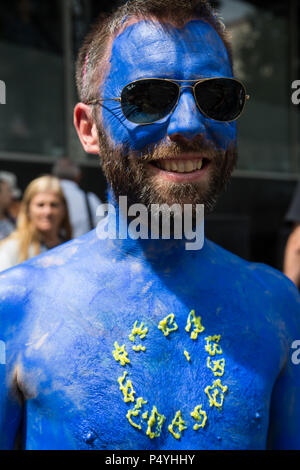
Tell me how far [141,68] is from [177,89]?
11cm

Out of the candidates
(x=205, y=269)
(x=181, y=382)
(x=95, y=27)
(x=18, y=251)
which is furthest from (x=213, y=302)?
(x=18, y=251)

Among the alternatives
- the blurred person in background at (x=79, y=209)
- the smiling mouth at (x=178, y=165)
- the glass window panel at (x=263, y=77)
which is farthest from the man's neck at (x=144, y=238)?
the glass window panel at (x=263, y=77)

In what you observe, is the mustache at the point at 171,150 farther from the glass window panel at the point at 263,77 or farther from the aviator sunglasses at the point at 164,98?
the glass window panel at the point at 263,77

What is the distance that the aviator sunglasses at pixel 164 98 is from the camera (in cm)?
120

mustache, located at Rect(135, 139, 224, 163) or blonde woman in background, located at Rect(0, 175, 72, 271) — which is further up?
mustache, located at Rect(135, 139, 224, 163)

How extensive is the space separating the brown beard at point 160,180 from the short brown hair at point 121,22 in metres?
0.19

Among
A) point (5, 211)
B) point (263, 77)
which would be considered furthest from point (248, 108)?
point (5, 211)

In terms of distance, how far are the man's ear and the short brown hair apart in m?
0.03

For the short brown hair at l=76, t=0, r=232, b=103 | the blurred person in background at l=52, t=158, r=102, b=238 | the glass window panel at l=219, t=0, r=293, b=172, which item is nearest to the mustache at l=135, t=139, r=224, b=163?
the short brown hair at l=76, t=0, r=232, b=103

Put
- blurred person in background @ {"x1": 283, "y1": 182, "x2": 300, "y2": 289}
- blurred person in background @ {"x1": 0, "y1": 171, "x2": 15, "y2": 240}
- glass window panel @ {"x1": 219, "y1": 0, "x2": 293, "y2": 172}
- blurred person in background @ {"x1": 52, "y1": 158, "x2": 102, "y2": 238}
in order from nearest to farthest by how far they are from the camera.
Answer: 1. blurred person in background @ {"x1": 283, "y1": 182, "x2": 300, "y2": 289}
2. blurred person in background @ {"x1": 52, "y1": 158, "x2": 102, "y2": 238}
3. blurred person in background @ {"x1": 0, "y1": 171, "x2": 15, "y2": 240}
4. glass window panel @ {"x1": 219, "y1": 0, "x2": 293, "y2": 172}

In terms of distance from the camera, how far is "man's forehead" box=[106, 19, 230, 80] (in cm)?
123

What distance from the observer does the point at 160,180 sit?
1.23 meters

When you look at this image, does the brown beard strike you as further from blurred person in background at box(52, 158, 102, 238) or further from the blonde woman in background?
blurred person in background at box(52, 158, 102, 238)
